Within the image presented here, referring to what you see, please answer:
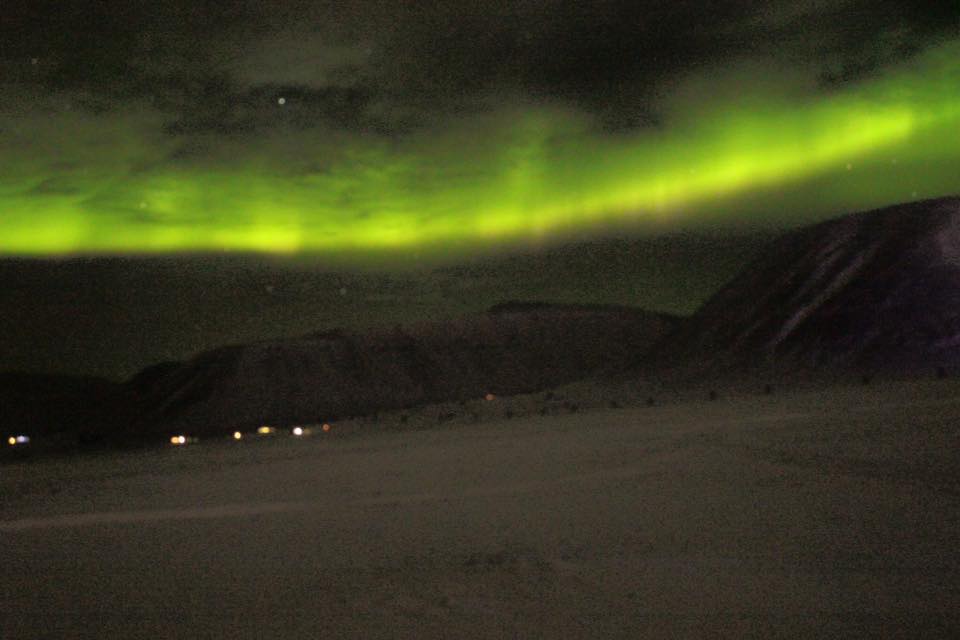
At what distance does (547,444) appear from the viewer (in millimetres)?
24234

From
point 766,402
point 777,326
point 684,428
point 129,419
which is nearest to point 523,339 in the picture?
point 129,419

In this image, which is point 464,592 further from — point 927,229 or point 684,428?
point 927,229

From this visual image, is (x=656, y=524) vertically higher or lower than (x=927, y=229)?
lower

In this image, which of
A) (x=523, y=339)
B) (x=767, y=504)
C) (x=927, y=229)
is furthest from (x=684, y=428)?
(x=523, y=339)

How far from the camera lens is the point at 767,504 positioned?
37.3 ft

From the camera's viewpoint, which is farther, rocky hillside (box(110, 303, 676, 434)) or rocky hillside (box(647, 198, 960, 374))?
rocky hillside (box(110, 303, 676, 434))

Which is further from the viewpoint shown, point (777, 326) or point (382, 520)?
point (777, 326)

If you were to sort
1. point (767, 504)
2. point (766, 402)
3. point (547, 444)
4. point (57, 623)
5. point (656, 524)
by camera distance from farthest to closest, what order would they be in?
point (766, 402), point (547, 444), point (767, 504), point (656, 524), point (57, 623)

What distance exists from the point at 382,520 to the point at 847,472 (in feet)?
23.9

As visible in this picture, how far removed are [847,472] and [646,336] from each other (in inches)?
5167

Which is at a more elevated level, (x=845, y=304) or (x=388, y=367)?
(x=845, y=304)

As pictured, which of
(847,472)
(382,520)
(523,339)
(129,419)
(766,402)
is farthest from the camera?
(523,339)

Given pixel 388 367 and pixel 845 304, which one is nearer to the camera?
pixel 845 304

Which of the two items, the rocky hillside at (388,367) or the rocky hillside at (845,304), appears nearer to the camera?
the rocky hillside at (845,304)
